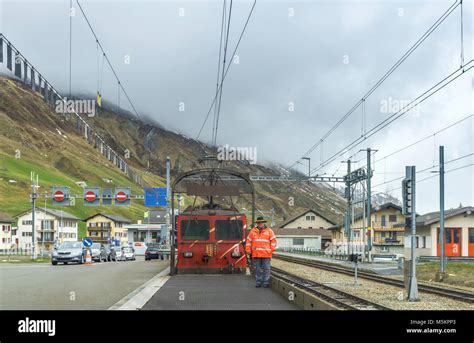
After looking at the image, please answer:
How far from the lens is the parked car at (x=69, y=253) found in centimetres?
3888

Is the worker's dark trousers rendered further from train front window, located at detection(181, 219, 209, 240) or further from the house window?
the house window

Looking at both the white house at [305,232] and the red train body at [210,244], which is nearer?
the red train body at [210,244]

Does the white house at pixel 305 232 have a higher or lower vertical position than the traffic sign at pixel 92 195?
lower

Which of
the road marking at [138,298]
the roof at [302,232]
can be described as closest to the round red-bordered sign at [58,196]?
the road marking at [138,298]

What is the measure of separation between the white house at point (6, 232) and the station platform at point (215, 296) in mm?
108712

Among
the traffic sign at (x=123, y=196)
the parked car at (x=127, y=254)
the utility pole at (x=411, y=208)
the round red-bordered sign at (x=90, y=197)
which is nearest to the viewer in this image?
the utility pole at (x=411, y=208)

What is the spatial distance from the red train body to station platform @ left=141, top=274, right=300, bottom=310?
2180mm

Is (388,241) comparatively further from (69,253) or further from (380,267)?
(69,253)

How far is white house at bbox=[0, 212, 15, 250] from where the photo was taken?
122 metres

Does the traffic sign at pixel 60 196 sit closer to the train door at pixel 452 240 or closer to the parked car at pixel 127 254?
the parked car at pixel 127 254

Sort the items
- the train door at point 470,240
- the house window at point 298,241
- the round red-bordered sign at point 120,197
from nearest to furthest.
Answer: the train door at point 470,240 → the round red-bordered sign at point 120,197 → the house window at point 298,241

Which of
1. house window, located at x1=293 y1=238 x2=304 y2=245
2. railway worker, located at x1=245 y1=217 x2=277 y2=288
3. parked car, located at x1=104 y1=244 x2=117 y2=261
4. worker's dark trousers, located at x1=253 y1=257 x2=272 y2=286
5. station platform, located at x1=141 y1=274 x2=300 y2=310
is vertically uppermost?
railway worker, located at x1=245 y1=217 x2=277 y2=288

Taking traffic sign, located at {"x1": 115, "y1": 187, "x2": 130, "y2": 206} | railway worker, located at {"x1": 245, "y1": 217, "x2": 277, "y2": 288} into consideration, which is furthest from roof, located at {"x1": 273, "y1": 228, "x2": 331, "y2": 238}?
railway worker, located at {"x1": 245, "y1": 217, "x2": 277, "y2": 288}
